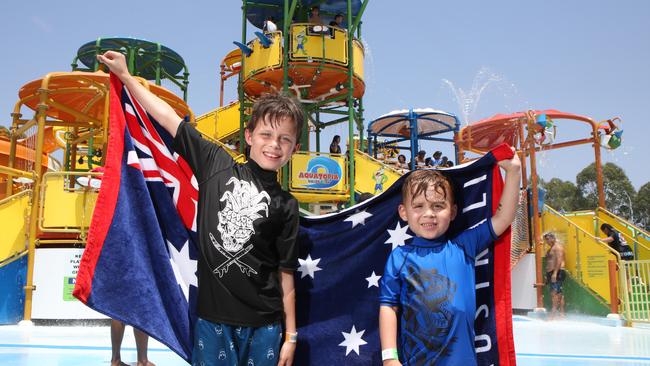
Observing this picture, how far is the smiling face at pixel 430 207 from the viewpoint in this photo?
2.78 metres

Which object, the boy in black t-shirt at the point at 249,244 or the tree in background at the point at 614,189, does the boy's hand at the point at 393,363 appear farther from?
the tree in background at the point at 614,189

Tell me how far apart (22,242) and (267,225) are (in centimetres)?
1025

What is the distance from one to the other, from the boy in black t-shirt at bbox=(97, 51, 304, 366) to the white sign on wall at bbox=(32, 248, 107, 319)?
8973 millimetres

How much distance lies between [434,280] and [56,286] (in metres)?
10.1

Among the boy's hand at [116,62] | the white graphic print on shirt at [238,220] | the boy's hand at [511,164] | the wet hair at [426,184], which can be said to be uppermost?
the boy's hand at [116,62]

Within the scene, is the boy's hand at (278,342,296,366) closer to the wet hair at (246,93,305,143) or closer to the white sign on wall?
the wet hair at (246,93,305,143)

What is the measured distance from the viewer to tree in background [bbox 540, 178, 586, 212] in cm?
5619

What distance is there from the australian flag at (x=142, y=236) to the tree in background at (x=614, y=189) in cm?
5561

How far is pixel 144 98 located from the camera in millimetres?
3041

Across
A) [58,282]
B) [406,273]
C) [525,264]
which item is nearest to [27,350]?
[58,282]

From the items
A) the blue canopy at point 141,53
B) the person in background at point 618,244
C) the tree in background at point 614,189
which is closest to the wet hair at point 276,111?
the person in background at point 618,244

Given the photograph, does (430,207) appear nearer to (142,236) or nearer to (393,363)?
(393,363)

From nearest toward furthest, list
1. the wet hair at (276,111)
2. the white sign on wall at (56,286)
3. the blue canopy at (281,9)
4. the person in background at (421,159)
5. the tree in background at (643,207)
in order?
the wet hair at (276,111) → the white sign on wall at (56,286) → the blue canopy at (281,9) → the person in background at (421,159) → the tree in background at (643,207)

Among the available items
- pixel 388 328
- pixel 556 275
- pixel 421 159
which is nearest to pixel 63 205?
pixel 388 328
